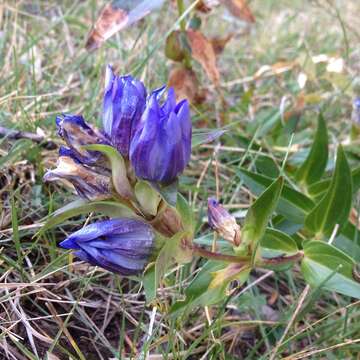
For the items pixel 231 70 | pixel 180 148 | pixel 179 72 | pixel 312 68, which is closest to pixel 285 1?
pixel 231 70

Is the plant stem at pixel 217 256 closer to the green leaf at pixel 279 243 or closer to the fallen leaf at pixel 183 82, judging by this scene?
the green leaf at pixel 279 243

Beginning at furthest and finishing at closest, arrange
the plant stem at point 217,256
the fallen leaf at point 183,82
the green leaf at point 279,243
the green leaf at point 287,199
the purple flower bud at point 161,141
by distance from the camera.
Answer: the fallen leaf at point 183,82, the green leaf at point 287,199, the green leaf at point 279,243, the plant stem at point 217,256, the purple flower bud at point 161,141

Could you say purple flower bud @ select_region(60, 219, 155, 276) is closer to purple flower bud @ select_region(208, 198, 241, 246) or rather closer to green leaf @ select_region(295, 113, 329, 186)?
purple flower bud @ select_region(208, 198, 241, 246)

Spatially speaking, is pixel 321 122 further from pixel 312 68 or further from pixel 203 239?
pixel 312 68

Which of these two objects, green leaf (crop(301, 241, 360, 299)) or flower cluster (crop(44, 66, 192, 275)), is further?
green leaf (crop(301, 241, 360, 299))

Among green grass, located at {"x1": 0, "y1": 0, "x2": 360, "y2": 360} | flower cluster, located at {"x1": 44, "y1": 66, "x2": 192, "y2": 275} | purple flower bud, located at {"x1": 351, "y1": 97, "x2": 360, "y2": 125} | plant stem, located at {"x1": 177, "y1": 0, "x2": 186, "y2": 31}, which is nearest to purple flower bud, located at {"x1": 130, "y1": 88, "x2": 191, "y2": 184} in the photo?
flower cluster, located at {"x1": 44, "y1": 66, "x2": 192, "y2": 275}

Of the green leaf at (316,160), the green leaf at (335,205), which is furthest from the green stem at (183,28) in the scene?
the green leaf at (335,205)

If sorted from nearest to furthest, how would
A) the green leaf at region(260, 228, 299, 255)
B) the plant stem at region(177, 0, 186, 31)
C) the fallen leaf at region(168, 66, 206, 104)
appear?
1. the green leaf at region(260, 228, 299, 255)
2. the plant stem at region(177, 0, 186, 31)
3. the fallen leaf at region(168, 66, 206, 104)
